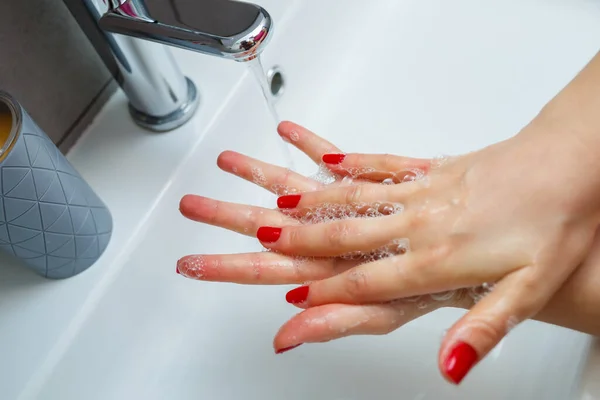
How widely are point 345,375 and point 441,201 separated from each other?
22 centimetres

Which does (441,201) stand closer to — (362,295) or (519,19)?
(362,295)

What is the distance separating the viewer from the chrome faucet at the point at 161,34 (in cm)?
47

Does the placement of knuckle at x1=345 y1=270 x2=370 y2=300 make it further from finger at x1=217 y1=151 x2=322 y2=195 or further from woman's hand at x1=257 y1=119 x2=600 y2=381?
finger at x1=217 y1=151 x2=322 y2=195

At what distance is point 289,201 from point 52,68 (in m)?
0.27

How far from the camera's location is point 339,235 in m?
0.47

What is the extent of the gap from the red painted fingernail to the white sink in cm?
11

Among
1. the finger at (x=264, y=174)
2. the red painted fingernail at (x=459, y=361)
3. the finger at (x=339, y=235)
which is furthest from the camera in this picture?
the finger at (x=264, y=174)

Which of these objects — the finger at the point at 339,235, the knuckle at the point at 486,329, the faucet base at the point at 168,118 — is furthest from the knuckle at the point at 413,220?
the faucet base at the point at 168,118

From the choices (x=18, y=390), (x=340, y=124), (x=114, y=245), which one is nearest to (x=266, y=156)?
(x=340, y=124)

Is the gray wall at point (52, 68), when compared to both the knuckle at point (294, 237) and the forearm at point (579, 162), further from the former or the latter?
the forearm at point (579, 162)

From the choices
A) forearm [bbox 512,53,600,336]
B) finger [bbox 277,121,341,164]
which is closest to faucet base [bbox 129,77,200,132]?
finger [bbox 277,121,341,164]

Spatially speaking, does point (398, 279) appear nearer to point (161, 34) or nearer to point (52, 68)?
point (161, 34)

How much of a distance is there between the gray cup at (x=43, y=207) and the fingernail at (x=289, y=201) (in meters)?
0.17

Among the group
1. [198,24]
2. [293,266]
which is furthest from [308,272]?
[198,24]
